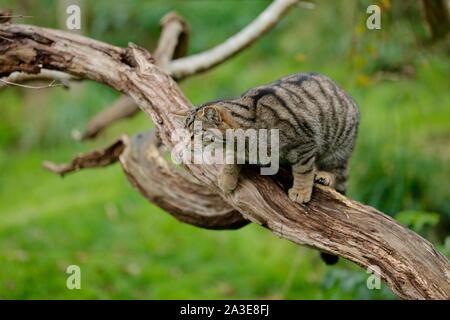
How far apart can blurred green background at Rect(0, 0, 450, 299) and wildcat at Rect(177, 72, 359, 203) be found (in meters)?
0.87

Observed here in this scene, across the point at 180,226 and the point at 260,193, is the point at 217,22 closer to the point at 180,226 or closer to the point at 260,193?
the point at 180,226

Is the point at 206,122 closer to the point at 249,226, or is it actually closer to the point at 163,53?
the point at 163,53

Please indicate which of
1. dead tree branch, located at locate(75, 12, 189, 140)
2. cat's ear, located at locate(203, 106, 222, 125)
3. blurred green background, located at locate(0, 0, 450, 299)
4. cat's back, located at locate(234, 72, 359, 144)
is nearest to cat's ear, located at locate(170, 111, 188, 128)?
cat's ear, located at locate(203, 106, 222, 125)

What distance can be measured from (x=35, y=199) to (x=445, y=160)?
14.3 feet

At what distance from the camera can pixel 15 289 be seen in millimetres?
3904

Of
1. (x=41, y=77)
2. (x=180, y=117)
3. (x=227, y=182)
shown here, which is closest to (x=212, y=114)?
(x=180, y=117)

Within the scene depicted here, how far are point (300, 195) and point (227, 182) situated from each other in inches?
13.1

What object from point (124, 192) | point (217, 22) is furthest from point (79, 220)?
point (217, 22)

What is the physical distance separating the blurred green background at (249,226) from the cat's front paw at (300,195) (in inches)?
47.9

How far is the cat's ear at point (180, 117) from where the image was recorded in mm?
2647

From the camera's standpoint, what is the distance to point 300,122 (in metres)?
2.69

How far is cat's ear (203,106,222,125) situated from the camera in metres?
2.54

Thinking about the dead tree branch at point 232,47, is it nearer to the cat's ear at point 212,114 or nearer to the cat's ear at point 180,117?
the cat's ear at point 180,117

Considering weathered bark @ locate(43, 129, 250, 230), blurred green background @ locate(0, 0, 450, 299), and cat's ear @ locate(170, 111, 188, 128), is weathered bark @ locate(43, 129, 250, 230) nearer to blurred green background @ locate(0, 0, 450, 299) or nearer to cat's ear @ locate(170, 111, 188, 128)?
cat's ear @ locate(170, 111, 188, 128)
